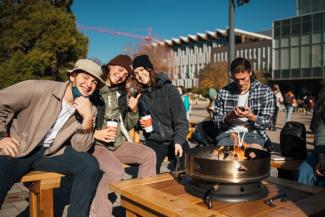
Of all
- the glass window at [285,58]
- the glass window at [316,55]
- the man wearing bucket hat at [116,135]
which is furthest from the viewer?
the glass window at [285,58]

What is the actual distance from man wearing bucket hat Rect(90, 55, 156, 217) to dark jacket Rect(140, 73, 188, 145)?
21 centimetres

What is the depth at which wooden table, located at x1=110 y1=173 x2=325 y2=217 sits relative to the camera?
2.16m

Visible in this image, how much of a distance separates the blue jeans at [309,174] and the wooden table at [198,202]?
0.46 meters

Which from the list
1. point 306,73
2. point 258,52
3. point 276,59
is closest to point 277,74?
point 276,59

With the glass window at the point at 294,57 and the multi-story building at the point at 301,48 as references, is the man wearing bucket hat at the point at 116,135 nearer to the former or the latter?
the multi-story building at the point at 301,48

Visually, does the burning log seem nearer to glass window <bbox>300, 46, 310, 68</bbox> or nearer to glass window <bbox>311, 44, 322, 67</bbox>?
glass window <bbox>311, 44, 322, 67</bbox>

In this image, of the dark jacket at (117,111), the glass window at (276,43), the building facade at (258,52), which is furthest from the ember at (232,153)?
the building facade at (258,52)

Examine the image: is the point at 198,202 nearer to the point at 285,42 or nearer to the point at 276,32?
the point at 285,42

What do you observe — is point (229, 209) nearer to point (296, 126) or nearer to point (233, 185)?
point (233, 185)

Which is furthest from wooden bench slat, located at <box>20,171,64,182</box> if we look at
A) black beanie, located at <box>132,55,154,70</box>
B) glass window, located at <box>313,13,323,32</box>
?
glass window, located at <box>313,13,323,32</box>

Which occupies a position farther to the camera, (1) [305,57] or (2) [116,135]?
(1) [305,57]

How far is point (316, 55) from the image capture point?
42156mm

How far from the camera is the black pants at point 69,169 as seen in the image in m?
2.92

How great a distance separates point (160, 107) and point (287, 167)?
162 cm
